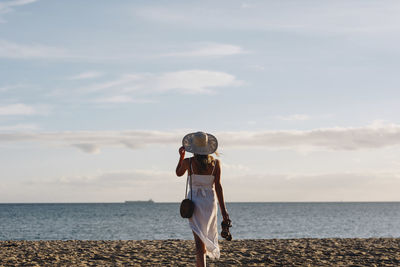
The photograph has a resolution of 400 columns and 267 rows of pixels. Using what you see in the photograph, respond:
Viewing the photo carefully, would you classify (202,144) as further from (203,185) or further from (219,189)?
(219,189)

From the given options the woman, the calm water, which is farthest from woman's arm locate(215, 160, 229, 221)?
the calm water

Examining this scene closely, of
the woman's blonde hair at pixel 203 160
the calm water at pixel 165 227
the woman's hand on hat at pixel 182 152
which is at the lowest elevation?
the calm water at pixel 165 227

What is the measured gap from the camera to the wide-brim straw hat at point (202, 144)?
285 inches

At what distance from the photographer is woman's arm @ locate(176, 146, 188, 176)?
7.22 m

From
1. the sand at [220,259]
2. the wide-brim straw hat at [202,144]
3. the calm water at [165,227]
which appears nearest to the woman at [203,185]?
the wide-brim straw hat at [202,144]

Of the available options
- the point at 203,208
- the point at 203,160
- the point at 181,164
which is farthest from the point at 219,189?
the point at 181,164

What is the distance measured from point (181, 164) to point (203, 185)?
0.42 meters

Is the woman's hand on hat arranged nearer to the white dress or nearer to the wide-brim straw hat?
the wide-brim straw hat

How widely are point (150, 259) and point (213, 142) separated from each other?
6134 millimetres

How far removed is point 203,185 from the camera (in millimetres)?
7305

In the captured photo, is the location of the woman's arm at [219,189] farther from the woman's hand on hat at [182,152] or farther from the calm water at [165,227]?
the calm water at [165,227]

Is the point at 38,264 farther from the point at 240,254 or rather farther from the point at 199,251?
the point at 199,251

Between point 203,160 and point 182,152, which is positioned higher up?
point 182,152

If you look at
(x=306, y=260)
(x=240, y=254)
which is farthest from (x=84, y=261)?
(x=306, y=260)
